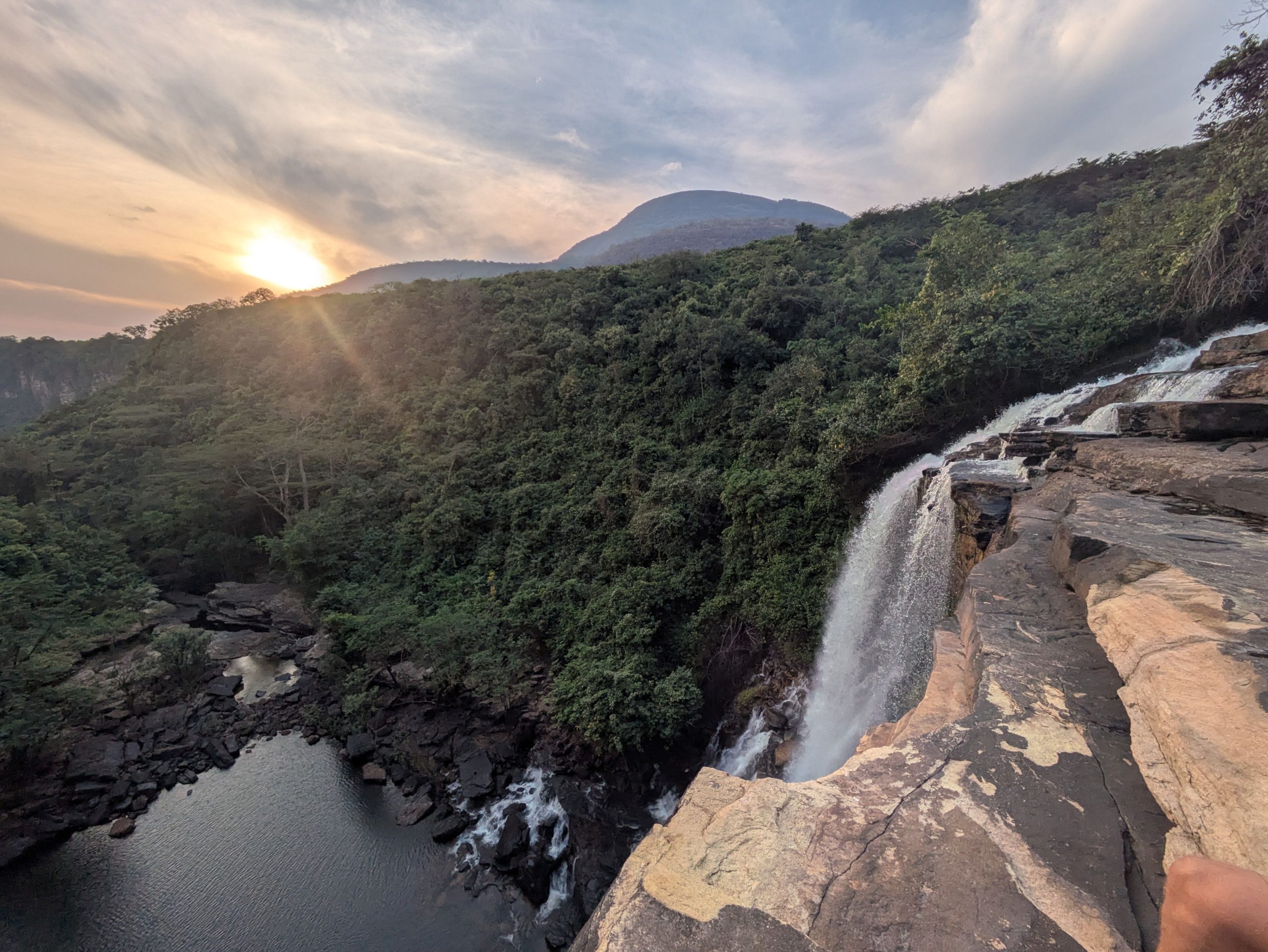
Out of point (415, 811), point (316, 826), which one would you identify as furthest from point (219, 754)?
point (415, 811)

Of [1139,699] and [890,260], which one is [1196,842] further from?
[890,260]

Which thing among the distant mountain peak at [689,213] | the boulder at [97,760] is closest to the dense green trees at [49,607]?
the boulder at [97,760]

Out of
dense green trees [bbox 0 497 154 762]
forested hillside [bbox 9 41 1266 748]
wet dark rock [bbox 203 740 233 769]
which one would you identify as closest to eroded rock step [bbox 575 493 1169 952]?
forested hillside [bbox 9 41 1266 748]

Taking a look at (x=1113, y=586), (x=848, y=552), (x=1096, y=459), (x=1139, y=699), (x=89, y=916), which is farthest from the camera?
(x=848, y=552)

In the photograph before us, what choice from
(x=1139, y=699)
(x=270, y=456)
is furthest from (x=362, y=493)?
(x=1139, y=699)

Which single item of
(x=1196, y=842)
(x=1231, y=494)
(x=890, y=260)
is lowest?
(x=1196, y=842)

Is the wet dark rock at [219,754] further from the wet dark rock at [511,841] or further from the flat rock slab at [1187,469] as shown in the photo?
the flat rock slab at [1187,469]

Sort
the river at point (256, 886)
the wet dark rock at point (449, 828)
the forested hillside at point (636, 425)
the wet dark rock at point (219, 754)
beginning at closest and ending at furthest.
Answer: the river at point (256, 886)
the wet dark rock at point (449, 828)
the forested hillside at point (636, 425)
the wet dark rock at point (219, 754)

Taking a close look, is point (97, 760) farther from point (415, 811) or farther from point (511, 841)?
point (511, 841)
